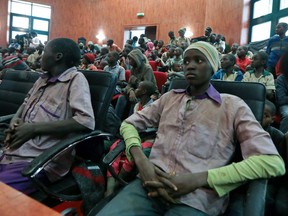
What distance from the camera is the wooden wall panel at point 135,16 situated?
28.4 feet

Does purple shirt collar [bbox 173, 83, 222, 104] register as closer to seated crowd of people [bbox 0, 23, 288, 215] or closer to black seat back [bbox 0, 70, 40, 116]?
seated crowd of people [bbox 0, 23, 288, 215]

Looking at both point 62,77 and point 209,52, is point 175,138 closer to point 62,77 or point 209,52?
point 209,52

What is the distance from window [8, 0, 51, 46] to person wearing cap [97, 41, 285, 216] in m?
12.5

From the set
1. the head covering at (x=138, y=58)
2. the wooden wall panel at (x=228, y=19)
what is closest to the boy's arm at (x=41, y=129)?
the head covering at (x=138, y=58)

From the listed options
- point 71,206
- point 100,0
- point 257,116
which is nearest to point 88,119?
point 71,206

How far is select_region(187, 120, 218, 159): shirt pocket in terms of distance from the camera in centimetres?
112

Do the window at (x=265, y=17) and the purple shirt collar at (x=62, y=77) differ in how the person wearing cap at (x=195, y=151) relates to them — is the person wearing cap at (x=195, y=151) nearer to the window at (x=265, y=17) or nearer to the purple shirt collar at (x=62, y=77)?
the purple shirt collar at (x=62, y=77)

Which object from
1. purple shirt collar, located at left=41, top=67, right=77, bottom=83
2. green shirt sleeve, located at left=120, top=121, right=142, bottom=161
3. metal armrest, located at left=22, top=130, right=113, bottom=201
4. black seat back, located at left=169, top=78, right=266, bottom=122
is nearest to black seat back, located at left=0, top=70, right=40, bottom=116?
purple shirt collar, located at left=41, top=67, right=77, bottom=83

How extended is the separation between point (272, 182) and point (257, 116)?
13.4 inches

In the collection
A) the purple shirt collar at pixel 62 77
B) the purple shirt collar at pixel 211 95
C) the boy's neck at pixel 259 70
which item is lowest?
the purple shirt collar at pixel 211 95

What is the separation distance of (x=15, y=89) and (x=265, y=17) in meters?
7.47

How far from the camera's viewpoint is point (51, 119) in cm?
144

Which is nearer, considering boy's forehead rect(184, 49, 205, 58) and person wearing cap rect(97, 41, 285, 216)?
person wearing cap rect(97, 41, 285, 216)

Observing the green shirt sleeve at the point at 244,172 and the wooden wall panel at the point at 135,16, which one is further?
the wooden wall panel at the point at 135,16
